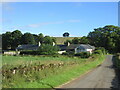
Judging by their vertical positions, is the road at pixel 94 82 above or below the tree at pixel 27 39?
below

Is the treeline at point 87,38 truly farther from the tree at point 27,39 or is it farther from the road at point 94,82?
the road at point 94,82

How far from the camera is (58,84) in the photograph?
577 inches

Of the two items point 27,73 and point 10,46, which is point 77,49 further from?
point 27,73

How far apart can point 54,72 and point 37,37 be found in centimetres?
10412

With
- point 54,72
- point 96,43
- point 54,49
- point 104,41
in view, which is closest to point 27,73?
point 54,72

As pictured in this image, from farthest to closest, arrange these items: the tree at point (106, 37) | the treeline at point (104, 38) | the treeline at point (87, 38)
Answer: the treeline at point (87, 38), the treeline at point (104, 38), the tree at point (106, 37)

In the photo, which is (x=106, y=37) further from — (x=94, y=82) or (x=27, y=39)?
(x=94, y=82)

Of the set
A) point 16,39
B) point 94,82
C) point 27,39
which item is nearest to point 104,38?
point 27,39

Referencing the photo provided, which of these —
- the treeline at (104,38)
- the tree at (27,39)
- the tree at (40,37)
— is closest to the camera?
the treeline at (104,38)

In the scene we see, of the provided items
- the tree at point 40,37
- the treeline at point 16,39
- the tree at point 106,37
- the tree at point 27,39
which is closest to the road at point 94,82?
the tree at point 106,37

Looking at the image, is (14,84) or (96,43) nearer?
(14,84)

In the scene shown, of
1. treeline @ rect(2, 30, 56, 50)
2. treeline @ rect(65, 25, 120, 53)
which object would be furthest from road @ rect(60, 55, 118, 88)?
treeline @ rect(2, 30, 56, 50)

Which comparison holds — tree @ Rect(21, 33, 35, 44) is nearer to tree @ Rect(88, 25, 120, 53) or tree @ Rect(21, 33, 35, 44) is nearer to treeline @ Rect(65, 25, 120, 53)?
treeline @ Rect(65, 25, 120, 53)

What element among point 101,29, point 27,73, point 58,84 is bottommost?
point 58,84
